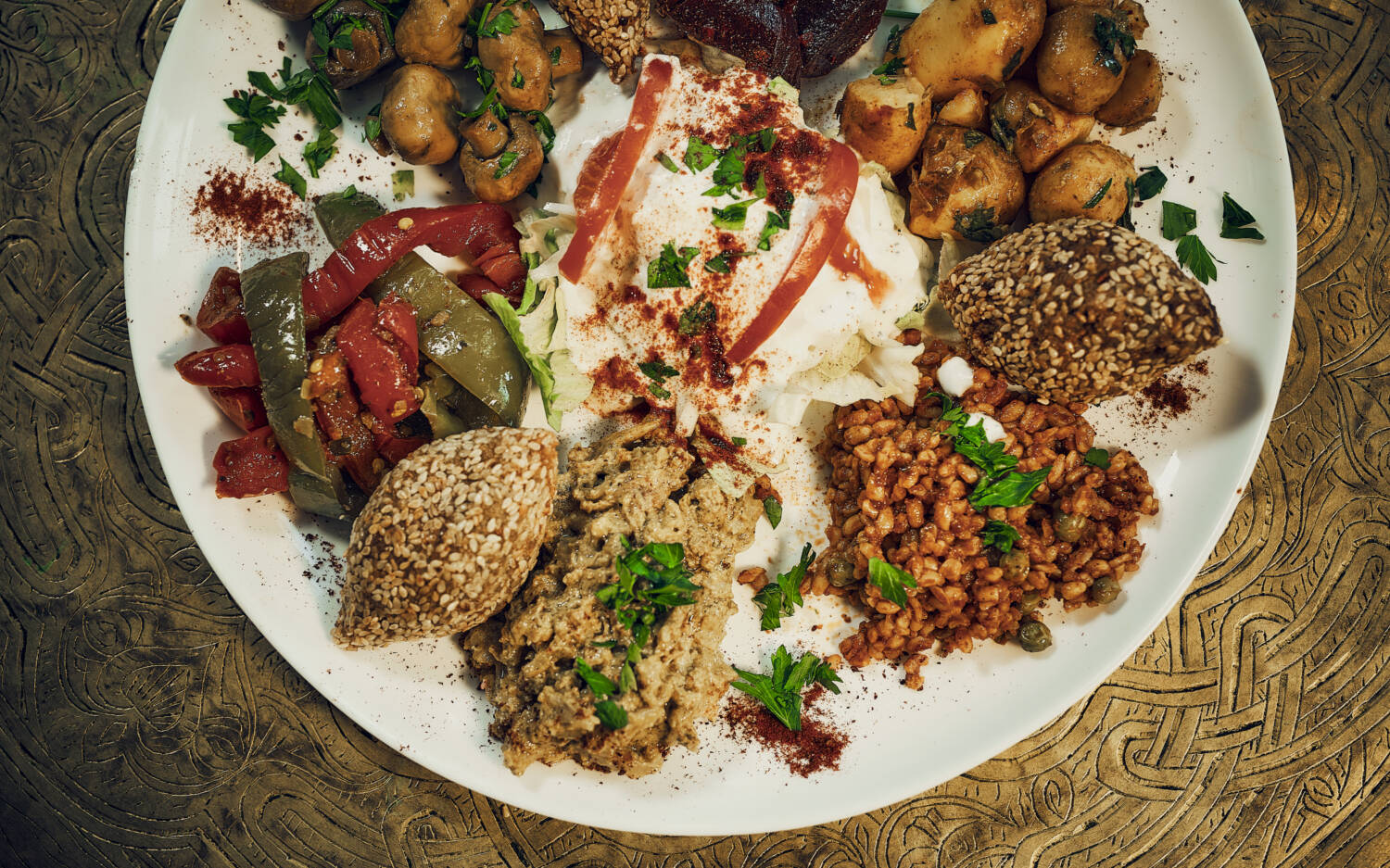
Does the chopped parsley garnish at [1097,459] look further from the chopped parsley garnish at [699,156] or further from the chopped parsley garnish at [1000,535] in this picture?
the chopped parsley garnish at [699,156]

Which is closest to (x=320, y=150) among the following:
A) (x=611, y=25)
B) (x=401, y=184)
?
(x=401, y=184)

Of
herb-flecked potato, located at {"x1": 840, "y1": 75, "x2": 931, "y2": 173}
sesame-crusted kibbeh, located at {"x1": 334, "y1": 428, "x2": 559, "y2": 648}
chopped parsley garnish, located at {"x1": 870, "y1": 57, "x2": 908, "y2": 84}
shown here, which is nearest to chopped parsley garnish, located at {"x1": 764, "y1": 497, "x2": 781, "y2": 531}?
sesame-crusted kibbeh, located at {"x1": 334, "y1": 428, "x2": 559, "y2": 648}

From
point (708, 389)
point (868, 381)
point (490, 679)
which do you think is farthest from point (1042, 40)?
point (490, 679)

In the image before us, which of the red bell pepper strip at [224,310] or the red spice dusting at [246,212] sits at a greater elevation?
the red spice dusting at [246,212]

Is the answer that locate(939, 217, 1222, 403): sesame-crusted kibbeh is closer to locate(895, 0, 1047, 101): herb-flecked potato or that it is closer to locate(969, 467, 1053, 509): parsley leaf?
locate(969, 467, 1053, 509): parsley leaf

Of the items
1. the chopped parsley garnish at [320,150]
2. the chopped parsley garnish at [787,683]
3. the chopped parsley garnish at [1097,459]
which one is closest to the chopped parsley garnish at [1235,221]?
the chopped parsley garnish at [1097,459]

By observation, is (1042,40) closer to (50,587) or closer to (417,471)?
(417,471)
